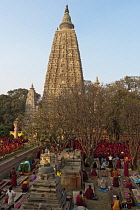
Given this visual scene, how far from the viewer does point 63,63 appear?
47.5 meters

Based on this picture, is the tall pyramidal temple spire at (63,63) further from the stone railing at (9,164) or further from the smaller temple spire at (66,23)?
the stone railing at (9,164)

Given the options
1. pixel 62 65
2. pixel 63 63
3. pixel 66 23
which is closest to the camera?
pixel 62 65

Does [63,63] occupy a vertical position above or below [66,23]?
below

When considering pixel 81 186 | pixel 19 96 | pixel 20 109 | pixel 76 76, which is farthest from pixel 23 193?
pixel 19 96

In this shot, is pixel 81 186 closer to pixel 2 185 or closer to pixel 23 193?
pixel 23 193

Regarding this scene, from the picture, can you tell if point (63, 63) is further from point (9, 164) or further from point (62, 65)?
point (9, 164)

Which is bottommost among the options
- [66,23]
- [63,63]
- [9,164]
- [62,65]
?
[9,164]

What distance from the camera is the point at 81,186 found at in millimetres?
12508

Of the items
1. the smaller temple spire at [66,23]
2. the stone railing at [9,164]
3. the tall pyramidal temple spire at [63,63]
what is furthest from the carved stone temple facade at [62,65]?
the stone railing at [9,164]

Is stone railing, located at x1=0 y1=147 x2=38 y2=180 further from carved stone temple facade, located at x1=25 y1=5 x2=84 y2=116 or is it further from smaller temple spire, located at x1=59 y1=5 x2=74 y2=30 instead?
smaller temple spire, located at x1=59 y1=5 x2=74 y2=30

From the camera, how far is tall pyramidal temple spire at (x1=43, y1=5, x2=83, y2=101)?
4597 centimetres

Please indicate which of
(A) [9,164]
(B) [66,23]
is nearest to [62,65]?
(B) [66,23]

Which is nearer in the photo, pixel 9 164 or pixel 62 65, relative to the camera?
pixel 9 164

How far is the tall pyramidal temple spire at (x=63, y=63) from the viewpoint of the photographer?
45969 millimetres
